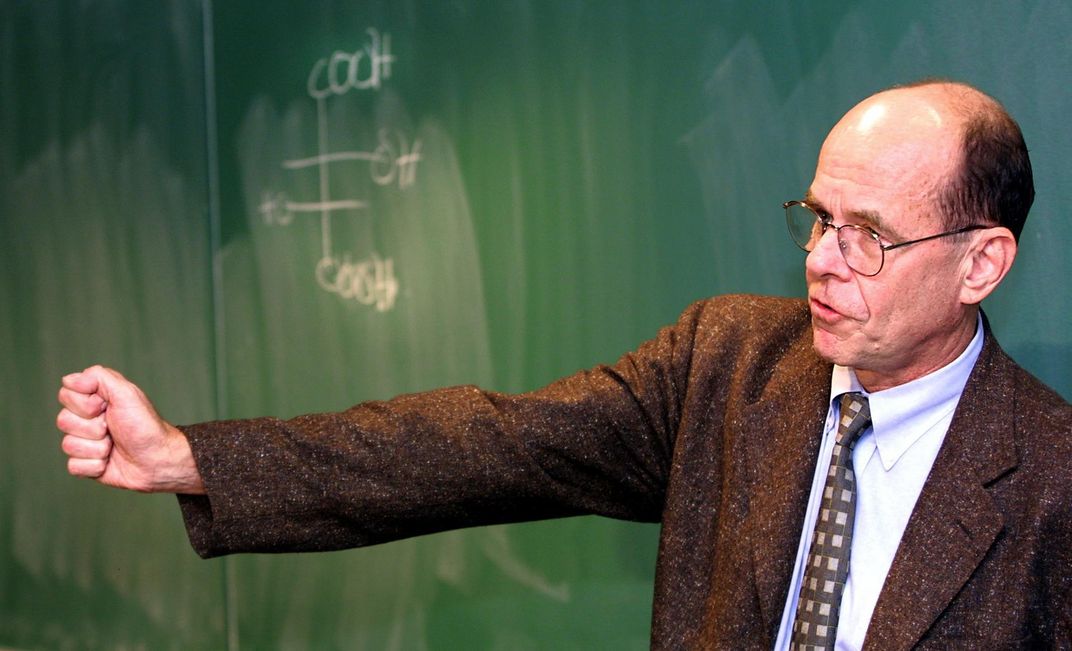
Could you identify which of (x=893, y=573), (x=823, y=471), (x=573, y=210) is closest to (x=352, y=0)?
(x=573, y=210)

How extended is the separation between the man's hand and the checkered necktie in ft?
2.67

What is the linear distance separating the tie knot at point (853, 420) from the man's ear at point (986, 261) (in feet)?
0.63

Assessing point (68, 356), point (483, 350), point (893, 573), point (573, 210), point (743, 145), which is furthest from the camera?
point (68, 356)

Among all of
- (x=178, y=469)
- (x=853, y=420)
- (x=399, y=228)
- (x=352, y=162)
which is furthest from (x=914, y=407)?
(x=352, y=162)

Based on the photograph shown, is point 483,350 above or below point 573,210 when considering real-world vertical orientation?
below

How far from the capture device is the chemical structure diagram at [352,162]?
2.57m

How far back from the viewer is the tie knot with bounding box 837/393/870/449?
159 cm

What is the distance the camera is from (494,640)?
8.11 ft

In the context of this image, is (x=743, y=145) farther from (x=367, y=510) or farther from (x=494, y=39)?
(x=367, y=510)

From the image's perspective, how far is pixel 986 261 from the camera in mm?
1521

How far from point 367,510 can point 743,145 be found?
923 millimetres

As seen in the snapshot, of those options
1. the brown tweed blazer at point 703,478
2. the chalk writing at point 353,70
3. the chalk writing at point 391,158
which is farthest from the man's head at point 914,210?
the chalk writing at point 353,70

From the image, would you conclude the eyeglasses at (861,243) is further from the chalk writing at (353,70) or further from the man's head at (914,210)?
the chalk writing at (353,70)

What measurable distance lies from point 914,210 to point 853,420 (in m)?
0.29
